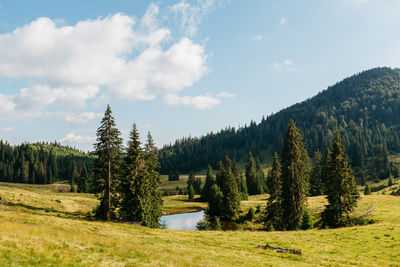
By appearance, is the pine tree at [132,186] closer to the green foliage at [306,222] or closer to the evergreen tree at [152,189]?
the evergreen tree at [152,189]

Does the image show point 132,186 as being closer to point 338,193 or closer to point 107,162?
point 107,162

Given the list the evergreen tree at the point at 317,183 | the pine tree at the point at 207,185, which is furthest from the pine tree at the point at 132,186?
the evergreen tree at the point at 317,183

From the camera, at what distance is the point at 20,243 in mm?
14328

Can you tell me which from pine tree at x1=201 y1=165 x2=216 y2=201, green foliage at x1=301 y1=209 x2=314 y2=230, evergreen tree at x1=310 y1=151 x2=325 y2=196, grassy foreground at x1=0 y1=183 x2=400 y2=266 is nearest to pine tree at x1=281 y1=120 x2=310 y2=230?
green foliage at x1=301 y1=209 x2=314 y2=230

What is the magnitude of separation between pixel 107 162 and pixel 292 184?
30.8 metres

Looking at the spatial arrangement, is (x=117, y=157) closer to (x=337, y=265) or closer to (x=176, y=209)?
(x=337, y=265)

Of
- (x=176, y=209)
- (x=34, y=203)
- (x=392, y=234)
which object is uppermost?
(x=34, y=203)

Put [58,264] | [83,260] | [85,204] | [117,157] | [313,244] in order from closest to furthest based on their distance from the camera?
1. [58,264]
2. [83,260]
3. [313,244]
4. [117,157]
5. [85,204]

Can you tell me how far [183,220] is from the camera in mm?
74188

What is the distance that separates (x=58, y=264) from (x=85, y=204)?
5458cm

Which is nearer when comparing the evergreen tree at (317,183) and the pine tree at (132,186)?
the pine tree at (132,186)

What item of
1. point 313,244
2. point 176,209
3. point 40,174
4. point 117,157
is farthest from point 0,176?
point 313,244

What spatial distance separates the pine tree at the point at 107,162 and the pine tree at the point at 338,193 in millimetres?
35596

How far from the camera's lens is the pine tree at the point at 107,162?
3778 cm
